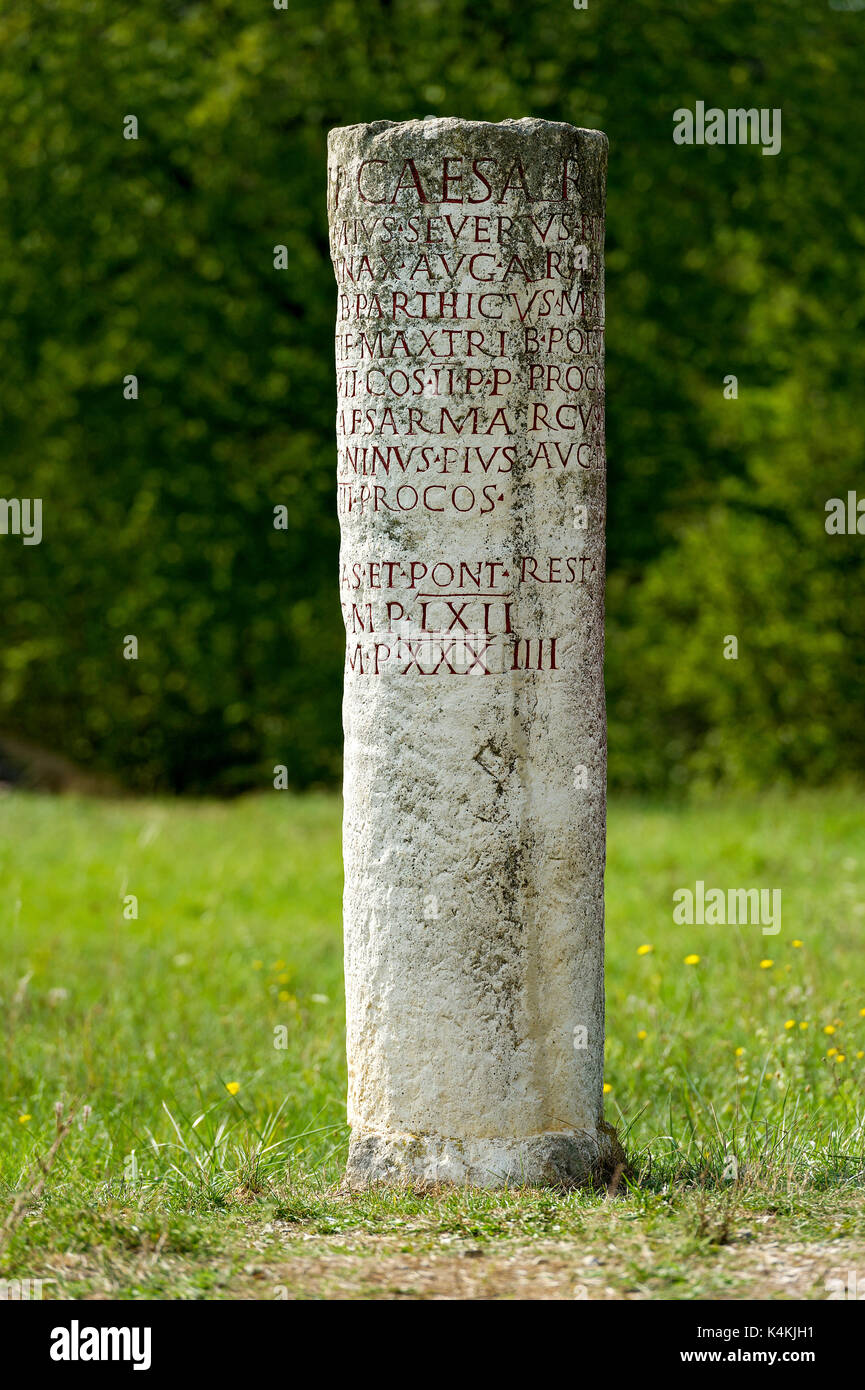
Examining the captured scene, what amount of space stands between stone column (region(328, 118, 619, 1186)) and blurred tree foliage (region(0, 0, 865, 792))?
870 cm

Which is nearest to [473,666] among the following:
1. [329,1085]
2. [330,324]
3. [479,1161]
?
[479,1161]

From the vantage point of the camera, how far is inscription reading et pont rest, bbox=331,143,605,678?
16.5 feet

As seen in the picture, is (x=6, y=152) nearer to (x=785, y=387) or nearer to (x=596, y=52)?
(x=596, y=52)

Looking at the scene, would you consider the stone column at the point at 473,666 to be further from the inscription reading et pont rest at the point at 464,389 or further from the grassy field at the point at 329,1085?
the grassy field at the point at 329,1085

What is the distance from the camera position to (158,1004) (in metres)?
8.27

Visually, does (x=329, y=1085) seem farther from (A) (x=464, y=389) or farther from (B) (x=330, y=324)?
(B) (x=330, y=324)

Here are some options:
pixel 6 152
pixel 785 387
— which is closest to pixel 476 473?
pixel 6 152

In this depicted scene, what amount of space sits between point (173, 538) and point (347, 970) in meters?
11.0

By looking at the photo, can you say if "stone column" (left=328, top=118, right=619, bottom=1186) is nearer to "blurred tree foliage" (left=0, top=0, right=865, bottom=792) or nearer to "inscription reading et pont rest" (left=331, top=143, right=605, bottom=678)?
"inscription reading et pont rest" (left=331, top=143, right=605, bottom=678)

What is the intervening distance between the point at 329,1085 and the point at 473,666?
2393 millimetres

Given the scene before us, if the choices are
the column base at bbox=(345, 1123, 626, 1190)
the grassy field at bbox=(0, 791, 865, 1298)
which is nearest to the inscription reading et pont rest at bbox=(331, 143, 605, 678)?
the column base at bbox=(345, 1123, 626, 1190)

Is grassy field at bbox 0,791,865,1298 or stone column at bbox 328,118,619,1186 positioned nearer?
grassy field at bbox 0,791,865,1298

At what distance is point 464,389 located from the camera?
5023 millimetres

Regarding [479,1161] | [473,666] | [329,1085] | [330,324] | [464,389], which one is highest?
[330,324]
